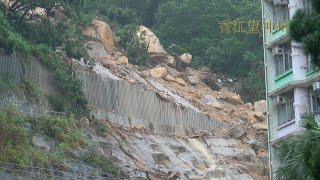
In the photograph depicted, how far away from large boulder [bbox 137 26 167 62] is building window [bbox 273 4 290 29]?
19.6 meters

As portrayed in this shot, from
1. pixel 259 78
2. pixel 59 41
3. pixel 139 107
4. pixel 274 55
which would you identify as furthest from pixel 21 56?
pixel 259 78

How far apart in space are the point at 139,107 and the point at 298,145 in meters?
21.4

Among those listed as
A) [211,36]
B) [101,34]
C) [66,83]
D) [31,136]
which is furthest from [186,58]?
[31,136]

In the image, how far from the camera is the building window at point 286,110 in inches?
948

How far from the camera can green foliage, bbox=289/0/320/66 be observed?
1389 centimetres

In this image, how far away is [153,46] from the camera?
45.4 m

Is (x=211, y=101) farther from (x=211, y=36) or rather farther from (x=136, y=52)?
(x=211, y=36)

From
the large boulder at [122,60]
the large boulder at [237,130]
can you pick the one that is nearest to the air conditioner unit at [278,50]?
the large boulder at [237,130]

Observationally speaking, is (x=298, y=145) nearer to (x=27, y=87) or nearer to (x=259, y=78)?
(x=27, y=87)

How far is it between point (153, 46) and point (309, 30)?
103ft

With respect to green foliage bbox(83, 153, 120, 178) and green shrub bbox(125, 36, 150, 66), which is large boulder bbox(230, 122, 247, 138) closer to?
green shrub bbox(125, 36, 150, 66)

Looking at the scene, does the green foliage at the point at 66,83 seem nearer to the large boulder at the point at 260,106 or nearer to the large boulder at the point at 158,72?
the large boulder at the point at 158,72

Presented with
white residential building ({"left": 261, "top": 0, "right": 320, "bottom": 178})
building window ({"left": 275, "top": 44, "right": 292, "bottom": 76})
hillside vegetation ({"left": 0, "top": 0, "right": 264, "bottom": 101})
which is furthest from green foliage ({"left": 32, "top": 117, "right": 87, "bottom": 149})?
hillside vegetation ({"left": 0, "top": 0, "right": 264, "bottom": 101})

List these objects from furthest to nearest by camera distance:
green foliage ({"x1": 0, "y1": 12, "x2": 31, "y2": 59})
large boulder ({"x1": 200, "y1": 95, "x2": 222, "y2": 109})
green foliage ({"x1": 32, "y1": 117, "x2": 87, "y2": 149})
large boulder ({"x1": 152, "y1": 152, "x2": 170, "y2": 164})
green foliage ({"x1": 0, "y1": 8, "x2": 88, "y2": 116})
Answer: large boulder ({"x1": 200, "y1": 95, "x2": 222, "y2": 109}) < large boulder ({"x1": 152, "y1": 152, "x2": 170, "y2": 164}) < green foliage ({"x1": 0, "y1": 8, "x2": 88, "y2": 116}) < green foliage ({"x1": 0, "y1": 12, "x2": 31, "y2": 59}) < green foliage ({"x1": 32, "y1": 117, "x2": 87, "y2": 149})
